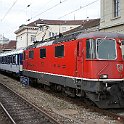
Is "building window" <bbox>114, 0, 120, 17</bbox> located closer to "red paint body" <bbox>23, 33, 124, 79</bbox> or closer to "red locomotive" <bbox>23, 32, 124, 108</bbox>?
"red paint body" <bbox>23, 33, 124, 79</bbox>

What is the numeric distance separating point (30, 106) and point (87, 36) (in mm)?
4054

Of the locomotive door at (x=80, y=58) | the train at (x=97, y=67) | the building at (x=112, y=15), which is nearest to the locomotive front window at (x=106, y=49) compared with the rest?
the train at (x=97, y=67)

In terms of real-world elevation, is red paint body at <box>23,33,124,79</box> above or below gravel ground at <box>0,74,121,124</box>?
above

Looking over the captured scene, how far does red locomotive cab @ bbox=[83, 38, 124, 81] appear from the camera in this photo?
13.1 metres

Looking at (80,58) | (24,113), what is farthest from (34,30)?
(24,113)

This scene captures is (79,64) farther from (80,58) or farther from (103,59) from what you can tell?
(103,59)

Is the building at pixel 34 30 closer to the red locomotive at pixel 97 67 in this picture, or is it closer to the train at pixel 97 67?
the train at pixel 97 67

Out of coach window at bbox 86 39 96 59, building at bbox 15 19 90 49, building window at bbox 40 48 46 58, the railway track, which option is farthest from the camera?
building at bbox 15 19 90 49

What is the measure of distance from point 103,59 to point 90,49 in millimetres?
659

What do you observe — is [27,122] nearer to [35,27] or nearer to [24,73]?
[24,73]

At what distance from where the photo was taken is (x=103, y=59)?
13258 mm

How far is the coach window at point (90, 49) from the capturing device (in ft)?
43.5

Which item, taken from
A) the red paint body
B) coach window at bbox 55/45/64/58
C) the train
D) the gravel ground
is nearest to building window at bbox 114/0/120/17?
the red paint body

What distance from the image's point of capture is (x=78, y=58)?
14219mm
